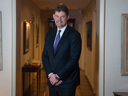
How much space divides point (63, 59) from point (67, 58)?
5 cm

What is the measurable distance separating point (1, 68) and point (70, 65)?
1.24 meters

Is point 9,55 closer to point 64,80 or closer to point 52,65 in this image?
point 52,65

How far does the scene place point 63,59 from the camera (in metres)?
1.95

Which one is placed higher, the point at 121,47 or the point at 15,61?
the point at 121,47

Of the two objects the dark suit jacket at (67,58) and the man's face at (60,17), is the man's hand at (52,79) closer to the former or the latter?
the dark suit jacket at (67,58)

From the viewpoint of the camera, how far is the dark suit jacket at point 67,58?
1.89 m

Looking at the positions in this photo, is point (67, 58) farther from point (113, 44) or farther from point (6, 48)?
point (6, 48)

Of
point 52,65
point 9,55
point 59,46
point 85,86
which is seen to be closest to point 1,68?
point 9,55

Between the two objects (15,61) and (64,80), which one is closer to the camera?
(64,80)

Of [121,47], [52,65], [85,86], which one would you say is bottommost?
[85,86]

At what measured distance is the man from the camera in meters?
1.90

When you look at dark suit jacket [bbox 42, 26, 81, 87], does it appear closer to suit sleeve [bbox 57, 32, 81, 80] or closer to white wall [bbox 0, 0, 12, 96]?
suit sleeve [bbox 57, 32, 81, 80]

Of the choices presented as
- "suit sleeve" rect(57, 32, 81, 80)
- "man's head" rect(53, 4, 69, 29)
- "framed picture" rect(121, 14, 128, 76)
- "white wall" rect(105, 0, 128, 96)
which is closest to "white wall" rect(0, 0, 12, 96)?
"man's head" rect(53, 4, 69, 29)

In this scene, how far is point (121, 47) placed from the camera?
2.40 meters
